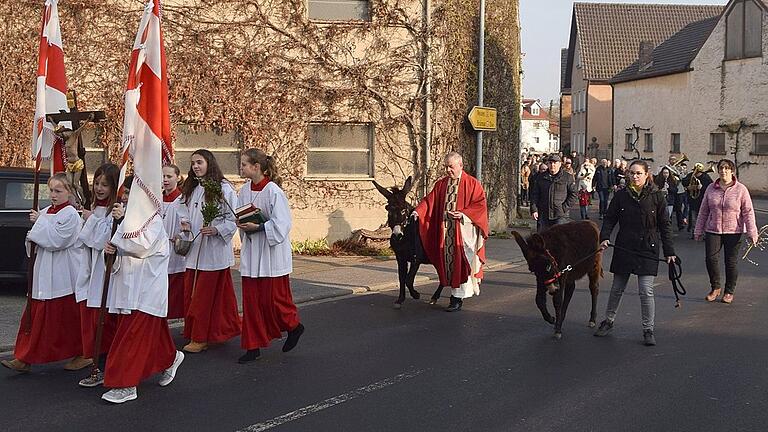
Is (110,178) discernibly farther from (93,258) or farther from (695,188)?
(695,188)

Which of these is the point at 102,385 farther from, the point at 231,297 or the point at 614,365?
the point at 614,365

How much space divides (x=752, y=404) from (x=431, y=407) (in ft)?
8.21

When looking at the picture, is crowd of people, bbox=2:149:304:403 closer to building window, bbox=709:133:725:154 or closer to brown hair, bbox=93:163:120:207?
brown hair, bbox=93:163:120:207

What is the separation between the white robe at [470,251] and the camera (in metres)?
11.3

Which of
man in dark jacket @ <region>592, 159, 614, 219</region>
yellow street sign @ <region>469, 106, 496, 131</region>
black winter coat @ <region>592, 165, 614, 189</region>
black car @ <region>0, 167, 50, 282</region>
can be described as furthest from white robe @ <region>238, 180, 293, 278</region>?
black winter coat @ <region>592, 165, 614, 189</region>

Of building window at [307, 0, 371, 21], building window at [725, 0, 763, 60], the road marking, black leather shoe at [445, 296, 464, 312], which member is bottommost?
the road marking

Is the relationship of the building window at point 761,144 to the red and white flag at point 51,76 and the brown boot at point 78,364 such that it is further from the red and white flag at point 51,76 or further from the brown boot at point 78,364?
the brown boot at point 78,364

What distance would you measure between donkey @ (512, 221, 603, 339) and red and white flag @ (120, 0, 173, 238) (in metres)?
3.82

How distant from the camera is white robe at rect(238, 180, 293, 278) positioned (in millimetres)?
8312

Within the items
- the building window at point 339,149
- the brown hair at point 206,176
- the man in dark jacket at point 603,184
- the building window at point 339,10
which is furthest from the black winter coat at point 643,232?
the man in dark jacket at point 603,184

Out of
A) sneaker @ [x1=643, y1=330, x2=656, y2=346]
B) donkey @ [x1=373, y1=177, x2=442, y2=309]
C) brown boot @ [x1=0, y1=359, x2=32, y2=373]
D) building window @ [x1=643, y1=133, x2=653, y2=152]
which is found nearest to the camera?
brown boot @ [x1=0, y1=359, x2=32, y2=373]

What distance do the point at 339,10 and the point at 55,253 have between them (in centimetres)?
1137

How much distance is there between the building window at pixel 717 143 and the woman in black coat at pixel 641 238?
3490 cm

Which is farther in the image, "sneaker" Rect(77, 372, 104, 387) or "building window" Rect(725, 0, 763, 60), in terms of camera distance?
"building window" Rect(725, 0, 763, 60)
